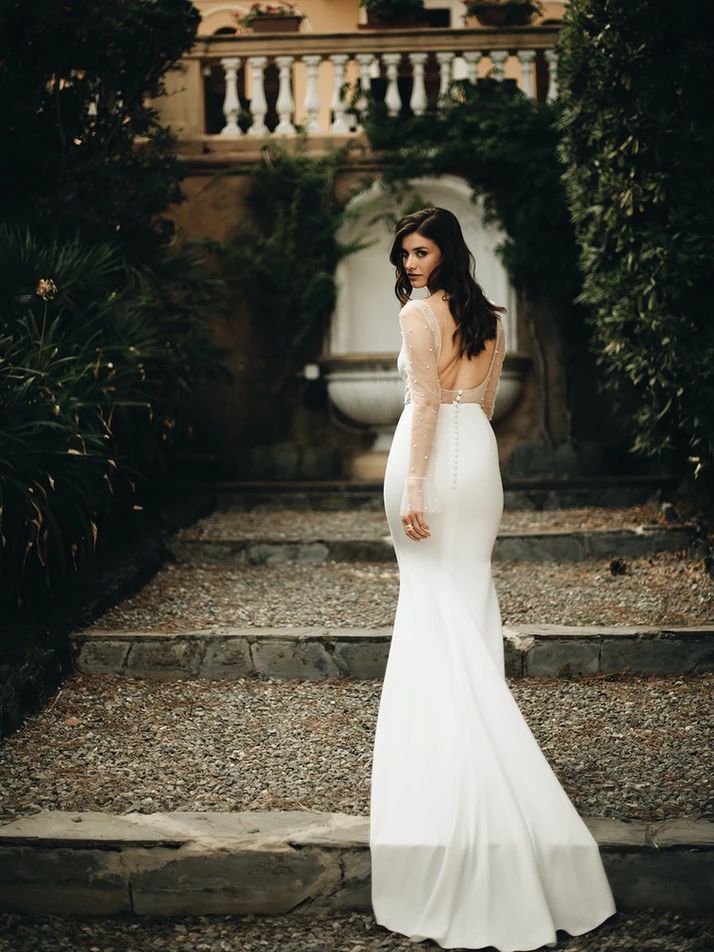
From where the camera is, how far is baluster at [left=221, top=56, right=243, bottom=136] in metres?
9.12

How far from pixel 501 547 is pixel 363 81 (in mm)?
4567

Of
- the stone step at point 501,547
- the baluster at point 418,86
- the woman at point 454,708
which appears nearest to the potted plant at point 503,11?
the baluster at point 418,86

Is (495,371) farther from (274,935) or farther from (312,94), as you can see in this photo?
(312,94)

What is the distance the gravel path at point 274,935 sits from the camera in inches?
112

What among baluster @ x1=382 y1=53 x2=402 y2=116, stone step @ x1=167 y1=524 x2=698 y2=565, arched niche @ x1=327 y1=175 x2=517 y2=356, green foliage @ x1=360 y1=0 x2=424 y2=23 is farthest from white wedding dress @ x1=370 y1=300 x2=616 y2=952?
green foliage @ x1=360 y1=0 x2=424 y2=23

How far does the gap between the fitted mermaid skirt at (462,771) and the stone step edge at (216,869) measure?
17 centimetres

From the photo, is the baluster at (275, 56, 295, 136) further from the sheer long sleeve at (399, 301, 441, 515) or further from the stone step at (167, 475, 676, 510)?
the sheer long sleeve at (399, 301, 441, 515)

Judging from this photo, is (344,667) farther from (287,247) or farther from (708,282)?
(287,247)

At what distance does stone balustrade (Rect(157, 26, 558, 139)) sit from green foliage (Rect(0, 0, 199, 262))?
2.32 meters

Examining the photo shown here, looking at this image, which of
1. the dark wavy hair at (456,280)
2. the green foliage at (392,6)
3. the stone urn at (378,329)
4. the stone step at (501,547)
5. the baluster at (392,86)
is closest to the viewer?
the dark wavy hair at (456,280)

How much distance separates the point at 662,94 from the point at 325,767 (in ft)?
13.2

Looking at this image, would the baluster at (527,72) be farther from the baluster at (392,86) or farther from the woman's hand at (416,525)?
the woman's hand at (416,525)

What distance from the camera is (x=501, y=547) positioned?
6336mm

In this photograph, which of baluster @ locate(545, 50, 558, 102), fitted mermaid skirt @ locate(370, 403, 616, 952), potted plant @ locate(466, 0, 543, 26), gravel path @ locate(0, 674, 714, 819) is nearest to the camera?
fitted mermaid skirt @ locate(370, 403, 616, 952)
